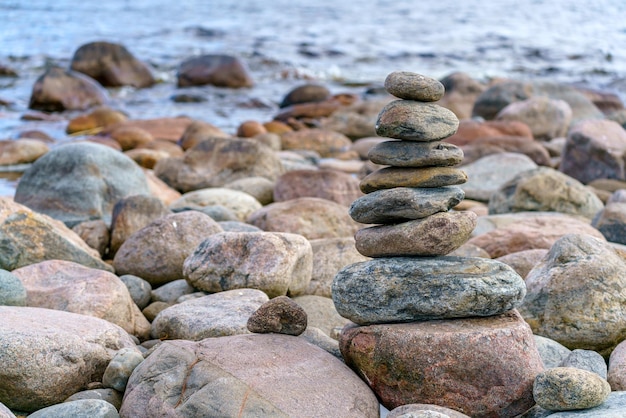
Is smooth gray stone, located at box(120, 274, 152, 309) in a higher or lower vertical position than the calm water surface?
higher

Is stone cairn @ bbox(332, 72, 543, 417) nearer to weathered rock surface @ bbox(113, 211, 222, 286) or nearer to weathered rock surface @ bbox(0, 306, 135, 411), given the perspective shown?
weathered rock surface @ bbox(0, 306, 135, 411)

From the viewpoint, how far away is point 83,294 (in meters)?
4.81

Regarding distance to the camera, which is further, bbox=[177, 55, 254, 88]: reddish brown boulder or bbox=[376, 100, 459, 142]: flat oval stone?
bbox=[177, 55, 254, 88]: reddish brown boulder

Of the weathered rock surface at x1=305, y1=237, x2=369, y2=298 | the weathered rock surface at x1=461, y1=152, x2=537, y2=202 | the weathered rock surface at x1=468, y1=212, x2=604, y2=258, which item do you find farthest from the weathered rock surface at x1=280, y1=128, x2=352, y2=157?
the weathered rock surface at x1=305, y1=237, x2=369, y2=298

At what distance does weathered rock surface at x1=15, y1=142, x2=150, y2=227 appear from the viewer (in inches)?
309

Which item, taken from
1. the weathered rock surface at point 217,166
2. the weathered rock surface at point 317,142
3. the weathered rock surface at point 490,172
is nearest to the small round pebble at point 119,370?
the weathered rock surface at point 217,166

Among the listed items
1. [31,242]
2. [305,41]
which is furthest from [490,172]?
[305,41]

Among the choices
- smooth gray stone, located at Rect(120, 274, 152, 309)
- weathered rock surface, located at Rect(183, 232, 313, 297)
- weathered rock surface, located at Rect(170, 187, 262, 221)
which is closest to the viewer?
weathered rock surface, located at Rect(183, 232, 313, 297)

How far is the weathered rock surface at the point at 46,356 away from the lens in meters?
3.67

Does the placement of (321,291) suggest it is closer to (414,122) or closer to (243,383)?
Answer: (414,122)

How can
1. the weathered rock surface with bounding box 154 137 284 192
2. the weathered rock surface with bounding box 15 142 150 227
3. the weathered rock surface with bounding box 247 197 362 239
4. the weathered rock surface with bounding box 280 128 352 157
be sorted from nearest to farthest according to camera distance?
the weathered rock surface with bounding box 247 197 362 239 < the weathered rock surface with bounding box 15 142 150 227 < the weathered rock surface with bounding box 154 137 284 192 < the weathered rock surface with bounding box 280 128 352 157

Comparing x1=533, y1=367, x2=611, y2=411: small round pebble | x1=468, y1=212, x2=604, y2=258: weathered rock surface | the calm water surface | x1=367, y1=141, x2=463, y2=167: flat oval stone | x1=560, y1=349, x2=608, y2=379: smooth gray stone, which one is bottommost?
the calm water surface

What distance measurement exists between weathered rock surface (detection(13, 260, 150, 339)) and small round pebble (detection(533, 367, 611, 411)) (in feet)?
8.45

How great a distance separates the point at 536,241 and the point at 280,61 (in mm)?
19809
